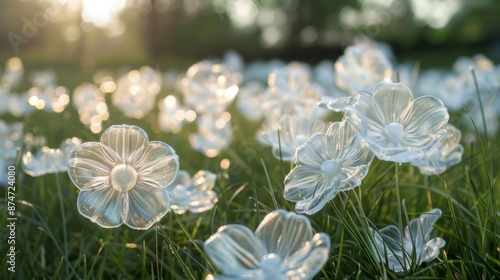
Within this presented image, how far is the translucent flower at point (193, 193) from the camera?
1.19 meters

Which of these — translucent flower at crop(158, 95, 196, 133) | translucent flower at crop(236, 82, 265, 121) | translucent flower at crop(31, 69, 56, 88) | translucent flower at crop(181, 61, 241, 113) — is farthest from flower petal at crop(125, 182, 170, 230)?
translucent flower at crop(31, 69, 56, 88)

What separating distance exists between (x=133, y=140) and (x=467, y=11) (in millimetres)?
11955

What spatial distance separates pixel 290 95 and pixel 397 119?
2.73 ft

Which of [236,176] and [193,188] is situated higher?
[193,188]

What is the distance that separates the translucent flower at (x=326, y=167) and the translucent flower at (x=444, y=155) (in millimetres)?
330

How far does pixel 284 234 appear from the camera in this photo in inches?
29.1

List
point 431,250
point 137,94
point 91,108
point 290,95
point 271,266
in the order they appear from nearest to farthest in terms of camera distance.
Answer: point 271,266 < point 431,250 < point 290,95 < point 137,94 < point 91,108

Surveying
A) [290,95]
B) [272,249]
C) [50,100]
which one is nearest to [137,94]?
[50,100]

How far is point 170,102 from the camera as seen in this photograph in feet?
7.84

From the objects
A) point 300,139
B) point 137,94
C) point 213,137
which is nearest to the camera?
point 300,139

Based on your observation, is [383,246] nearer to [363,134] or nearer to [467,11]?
[363,134]

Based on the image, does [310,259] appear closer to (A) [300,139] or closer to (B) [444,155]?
(A) [300,139]

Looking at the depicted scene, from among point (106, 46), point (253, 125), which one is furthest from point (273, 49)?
point (253, 125)

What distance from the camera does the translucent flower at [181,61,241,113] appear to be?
1.92m
